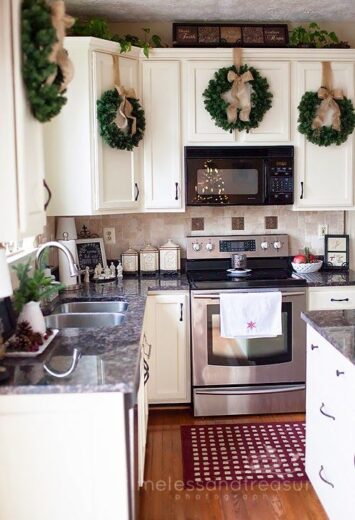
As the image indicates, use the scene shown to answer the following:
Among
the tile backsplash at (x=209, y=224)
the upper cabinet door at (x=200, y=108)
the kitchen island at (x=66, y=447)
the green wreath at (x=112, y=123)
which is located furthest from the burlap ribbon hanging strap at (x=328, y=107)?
the kitchen island at (x=66, y=447)

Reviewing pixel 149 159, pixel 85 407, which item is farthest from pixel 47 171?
pixel 85 407

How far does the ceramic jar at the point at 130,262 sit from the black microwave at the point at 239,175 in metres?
0.56

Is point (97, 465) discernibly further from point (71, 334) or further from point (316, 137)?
point (316, 137)

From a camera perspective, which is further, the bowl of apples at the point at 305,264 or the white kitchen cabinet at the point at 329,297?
the bowl of apples at the point at 305,264

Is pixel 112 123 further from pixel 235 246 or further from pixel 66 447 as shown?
pixel 66 447

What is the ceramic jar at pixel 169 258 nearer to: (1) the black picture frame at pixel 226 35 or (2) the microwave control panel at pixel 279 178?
(2) the microwave control panel at pixel 279 178

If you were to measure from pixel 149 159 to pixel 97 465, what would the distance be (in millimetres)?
2300

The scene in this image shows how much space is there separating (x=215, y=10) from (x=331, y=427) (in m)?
2.68

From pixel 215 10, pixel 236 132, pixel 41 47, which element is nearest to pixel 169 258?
pixel 236 132

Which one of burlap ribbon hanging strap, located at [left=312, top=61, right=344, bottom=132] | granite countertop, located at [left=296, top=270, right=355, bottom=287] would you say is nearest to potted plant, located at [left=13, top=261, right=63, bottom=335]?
granite countertop, located at [left=296, top=270, right=355, bottom=287]

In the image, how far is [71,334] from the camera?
2275 mm

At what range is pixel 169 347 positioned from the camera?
11.2 feet

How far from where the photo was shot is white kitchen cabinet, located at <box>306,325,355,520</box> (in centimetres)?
195

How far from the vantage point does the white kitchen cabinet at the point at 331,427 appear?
195cm
